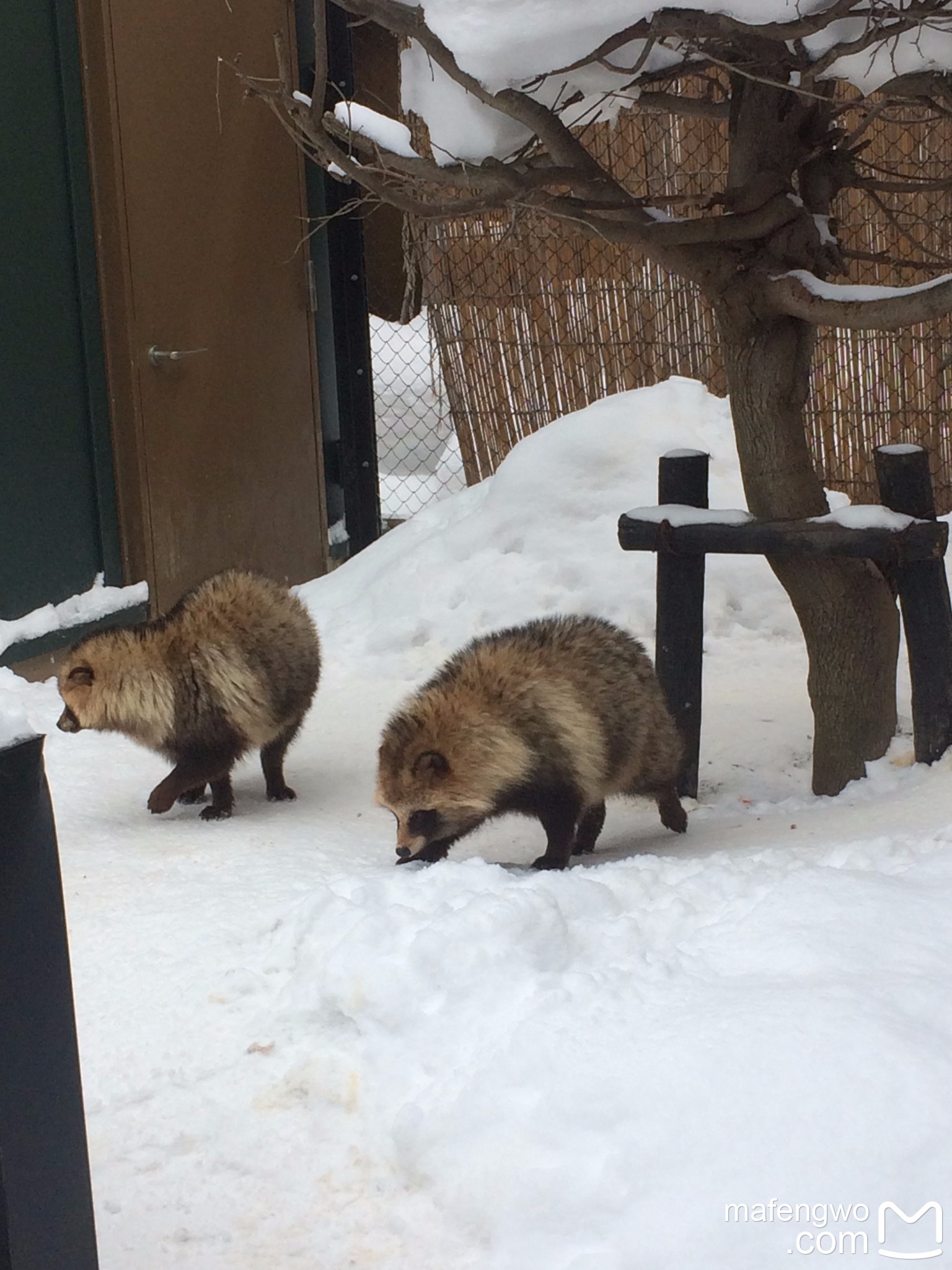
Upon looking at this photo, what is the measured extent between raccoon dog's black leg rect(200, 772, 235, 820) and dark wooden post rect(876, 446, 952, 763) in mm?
2177

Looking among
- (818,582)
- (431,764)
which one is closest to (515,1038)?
(431,764)

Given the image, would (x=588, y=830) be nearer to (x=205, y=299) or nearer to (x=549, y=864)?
(x=549, y=864)

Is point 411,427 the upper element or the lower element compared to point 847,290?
lower

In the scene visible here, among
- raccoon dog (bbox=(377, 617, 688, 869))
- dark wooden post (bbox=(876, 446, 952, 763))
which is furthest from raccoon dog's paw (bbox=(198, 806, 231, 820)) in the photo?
dark wooden post (bbox=(876, 446, 952, 763))

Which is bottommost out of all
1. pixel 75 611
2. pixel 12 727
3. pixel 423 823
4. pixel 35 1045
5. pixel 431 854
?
pixel 431 854

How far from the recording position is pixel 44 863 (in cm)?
169

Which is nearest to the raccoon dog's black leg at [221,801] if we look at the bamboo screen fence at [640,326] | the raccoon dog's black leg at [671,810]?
the raccoon dog's black leg at [671,810]

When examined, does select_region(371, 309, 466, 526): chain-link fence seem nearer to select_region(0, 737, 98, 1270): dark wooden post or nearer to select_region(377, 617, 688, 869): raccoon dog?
select_region(377, 617, 688, 869): raccoon dog

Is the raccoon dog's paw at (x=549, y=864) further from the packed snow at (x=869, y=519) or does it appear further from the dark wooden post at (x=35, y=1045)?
the dark wooden post at (x=35, y=1045)

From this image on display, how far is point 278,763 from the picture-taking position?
458 centimetres

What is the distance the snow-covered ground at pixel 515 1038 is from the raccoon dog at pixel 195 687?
22 cm

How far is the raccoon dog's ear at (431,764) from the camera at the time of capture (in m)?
3.57

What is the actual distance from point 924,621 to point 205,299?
3.95 metres

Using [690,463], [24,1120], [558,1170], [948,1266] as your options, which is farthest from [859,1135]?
[690,463]
